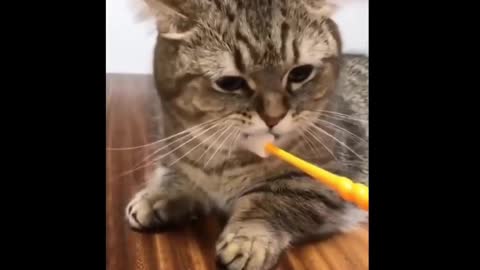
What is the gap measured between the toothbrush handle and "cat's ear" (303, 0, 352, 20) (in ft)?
0.79

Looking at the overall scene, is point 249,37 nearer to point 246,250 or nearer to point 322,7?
point 322,7

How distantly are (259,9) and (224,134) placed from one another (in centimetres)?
22

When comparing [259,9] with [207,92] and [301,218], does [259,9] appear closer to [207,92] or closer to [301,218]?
[207,92]

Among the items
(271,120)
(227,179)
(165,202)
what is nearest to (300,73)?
(271,120)

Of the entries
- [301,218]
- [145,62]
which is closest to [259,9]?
[145,62]

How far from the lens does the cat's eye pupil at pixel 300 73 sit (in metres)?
0.97

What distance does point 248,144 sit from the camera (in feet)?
3.24

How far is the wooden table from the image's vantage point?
976mm

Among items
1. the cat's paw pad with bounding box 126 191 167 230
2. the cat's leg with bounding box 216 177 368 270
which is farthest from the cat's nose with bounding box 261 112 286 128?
the cat's paw pad with bounding box 126 191 167 230

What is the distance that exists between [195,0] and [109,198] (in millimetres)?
372

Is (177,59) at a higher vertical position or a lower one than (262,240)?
higher

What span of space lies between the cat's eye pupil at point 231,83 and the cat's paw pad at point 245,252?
0.81 ft

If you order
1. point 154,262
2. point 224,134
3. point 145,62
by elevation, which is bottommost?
point 154,262

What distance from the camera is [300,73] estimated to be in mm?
977
